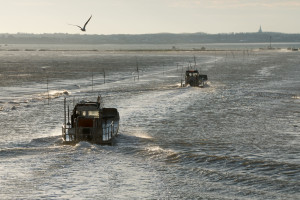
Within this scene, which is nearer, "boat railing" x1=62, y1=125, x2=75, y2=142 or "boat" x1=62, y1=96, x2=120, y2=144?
"boat" x1=62, y1=96, x2=120, y2=144

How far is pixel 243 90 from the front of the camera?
71875 mm

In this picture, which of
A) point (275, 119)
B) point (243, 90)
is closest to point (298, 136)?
point (275, 119)

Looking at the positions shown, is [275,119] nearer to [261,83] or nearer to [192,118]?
[192,118]

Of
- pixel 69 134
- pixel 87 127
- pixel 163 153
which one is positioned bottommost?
pixel 163 153

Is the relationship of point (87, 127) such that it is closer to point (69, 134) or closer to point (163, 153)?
point (69, 134)

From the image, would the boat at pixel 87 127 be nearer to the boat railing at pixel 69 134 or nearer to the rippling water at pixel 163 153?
the boat railing at pixel 69 134

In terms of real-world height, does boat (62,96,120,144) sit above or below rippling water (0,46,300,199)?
above

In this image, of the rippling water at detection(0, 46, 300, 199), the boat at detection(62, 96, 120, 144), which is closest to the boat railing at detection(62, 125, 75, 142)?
the boat at detection(62, 96, 120, 144)

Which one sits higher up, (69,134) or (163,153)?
(69,134)

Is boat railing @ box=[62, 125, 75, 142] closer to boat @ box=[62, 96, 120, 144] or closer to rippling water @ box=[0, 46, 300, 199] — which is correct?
boat @ box=[62, 96, 120, 144]

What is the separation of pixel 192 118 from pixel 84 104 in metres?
13.5

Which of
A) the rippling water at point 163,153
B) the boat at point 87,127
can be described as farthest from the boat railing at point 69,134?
the rippling water at point 163,153

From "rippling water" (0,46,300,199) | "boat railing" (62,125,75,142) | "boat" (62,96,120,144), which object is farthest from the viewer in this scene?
"boat railing" (62,125,75,142)

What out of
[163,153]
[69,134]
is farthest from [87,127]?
[163,153]
